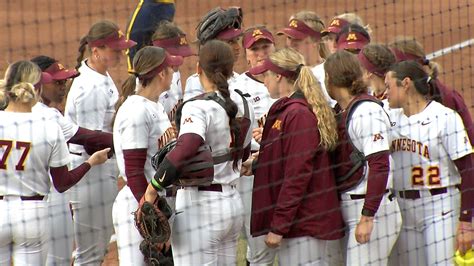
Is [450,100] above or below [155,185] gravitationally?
above

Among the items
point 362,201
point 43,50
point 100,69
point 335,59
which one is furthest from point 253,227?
point 43,50

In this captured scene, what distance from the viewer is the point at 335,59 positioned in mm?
5223

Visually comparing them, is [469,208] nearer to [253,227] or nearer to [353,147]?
[353,147]

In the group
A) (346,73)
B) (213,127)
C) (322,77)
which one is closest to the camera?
(213,127)

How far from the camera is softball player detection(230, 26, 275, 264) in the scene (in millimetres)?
5895

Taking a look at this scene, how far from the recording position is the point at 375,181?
200 inches

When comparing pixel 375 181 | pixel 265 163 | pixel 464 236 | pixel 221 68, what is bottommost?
pixel 464 236

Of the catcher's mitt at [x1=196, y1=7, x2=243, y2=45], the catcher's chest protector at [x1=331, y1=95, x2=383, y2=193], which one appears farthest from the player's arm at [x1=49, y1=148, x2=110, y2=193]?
the catcher's chest protector at [x1=331, y1=95, x2=383, y2=193]

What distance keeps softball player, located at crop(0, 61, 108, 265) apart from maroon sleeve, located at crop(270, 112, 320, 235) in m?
1.06

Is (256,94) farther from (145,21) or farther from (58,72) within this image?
(145,21)

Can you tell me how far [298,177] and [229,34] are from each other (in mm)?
1288

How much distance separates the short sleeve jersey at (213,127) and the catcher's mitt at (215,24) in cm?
101

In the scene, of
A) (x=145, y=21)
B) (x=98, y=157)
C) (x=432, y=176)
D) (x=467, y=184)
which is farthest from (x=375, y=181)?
(x=145, y=21)

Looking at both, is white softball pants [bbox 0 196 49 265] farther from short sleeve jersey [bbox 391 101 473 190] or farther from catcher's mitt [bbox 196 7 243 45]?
short sleeve jersey [bbox 391 101 473 190]
